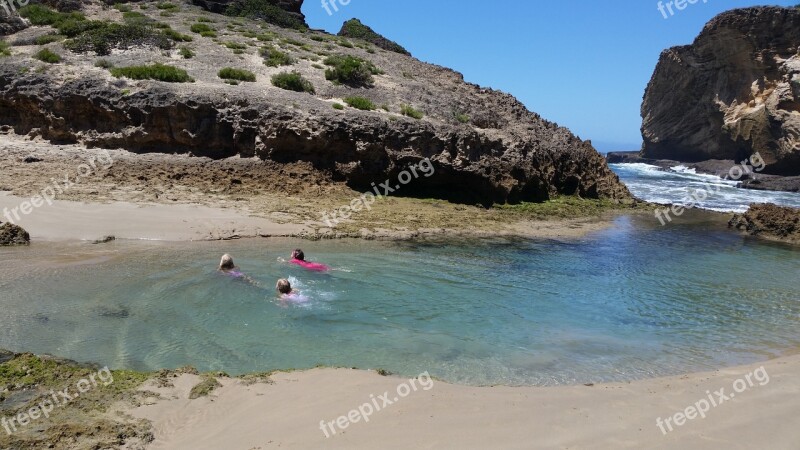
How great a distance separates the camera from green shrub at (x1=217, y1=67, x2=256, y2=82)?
67.9ft

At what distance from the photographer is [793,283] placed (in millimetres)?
13180

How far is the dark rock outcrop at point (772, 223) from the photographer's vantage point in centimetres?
1936

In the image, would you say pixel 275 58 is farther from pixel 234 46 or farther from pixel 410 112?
pixel 410 112

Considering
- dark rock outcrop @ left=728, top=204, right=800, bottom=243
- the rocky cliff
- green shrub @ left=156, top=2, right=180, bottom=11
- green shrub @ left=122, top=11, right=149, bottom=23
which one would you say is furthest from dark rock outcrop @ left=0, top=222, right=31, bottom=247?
green shrub @ left=156, top=2, right=180, bottom=11

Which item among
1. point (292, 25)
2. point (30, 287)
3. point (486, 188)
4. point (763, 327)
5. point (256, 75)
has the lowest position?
point (763, 327)

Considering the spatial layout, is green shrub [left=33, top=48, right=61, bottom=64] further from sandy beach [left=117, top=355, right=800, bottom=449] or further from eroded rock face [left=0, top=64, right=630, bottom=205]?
sandy beach [left=117, top=355, right=800, bottom=449]

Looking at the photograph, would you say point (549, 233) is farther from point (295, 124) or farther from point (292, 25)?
point (292, 25)

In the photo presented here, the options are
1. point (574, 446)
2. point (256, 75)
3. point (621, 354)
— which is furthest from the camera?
point (256, 75)

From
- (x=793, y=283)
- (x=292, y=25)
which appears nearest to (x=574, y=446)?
(x=793, y=283)

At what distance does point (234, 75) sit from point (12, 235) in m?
11.1

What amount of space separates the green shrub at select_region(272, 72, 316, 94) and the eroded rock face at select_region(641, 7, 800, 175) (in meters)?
36.2

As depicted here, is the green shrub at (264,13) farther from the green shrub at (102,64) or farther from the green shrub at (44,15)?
the green shrub at (102,64)

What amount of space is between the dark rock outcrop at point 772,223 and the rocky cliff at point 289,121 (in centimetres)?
587

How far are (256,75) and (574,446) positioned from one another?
19.7 metres
